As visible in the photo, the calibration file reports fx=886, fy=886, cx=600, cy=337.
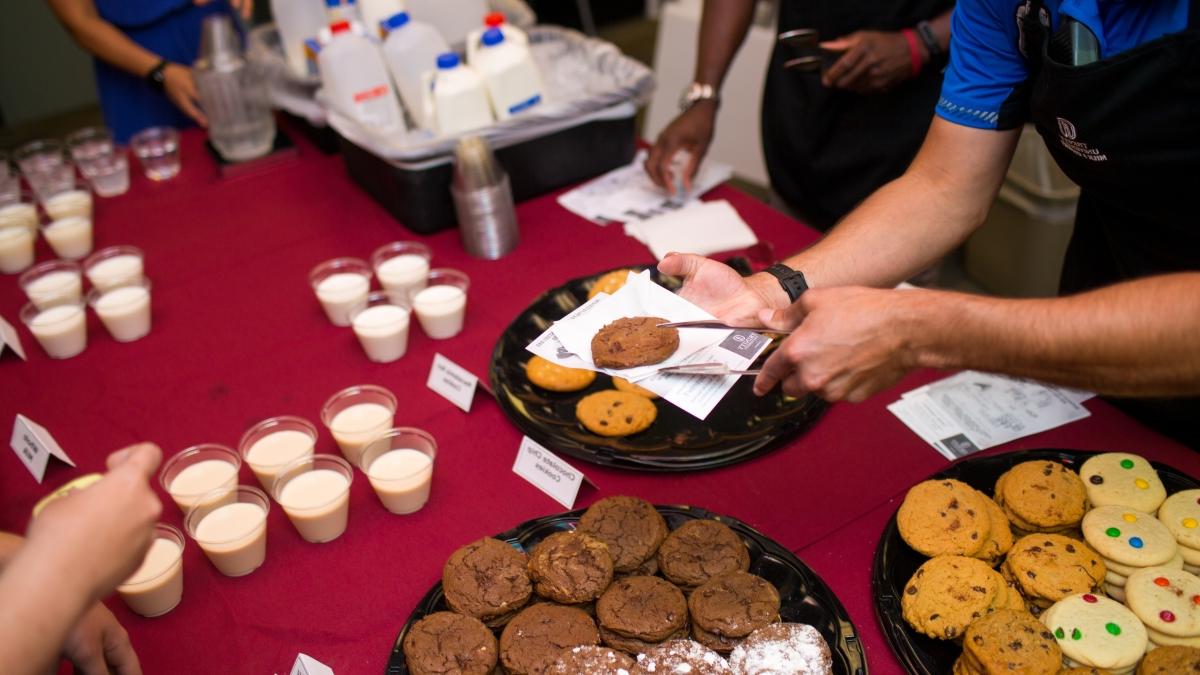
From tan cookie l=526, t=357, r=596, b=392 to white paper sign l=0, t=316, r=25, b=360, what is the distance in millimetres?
1298

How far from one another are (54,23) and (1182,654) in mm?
6899

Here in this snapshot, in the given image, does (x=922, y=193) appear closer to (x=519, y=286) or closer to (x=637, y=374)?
(x=637, y=374)

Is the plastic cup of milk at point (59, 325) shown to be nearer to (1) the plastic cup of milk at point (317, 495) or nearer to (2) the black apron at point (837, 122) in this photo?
(1) the plastic cup of milk at point (317, 495)

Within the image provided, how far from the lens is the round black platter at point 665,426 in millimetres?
1654

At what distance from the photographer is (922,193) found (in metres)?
1.68

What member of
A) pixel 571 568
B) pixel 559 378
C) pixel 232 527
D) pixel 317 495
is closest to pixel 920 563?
pixel 571 568

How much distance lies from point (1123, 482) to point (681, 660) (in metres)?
0.82

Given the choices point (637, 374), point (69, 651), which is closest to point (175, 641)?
point (69, 651)

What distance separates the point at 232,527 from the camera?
155 centimetres

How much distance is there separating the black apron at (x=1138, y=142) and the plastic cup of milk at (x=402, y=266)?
1.41 m

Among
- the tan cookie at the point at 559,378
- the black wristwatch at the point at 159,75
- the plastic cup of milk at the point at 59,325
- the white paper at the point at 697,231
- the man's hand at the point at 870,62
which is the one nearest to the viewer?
the tan cookie at the point at 559,378

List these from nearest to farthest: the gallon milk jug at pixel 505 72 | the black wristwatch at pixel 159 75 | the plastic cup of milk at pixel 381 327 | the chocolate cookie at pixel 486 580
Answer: the chocolate cookie at pixel 486 580 < the plastic cup of milk at pixel 381 327 < the gallon milk jug at pixel 505 72 < the black wristwatch at pixel 159 75

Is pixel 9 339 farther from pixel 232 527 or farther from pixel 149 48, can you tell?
pixel 149 48

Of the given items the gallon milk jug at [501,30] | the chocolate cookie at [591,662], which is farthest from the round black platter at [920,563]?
the gallon milk jug at [501,30]
